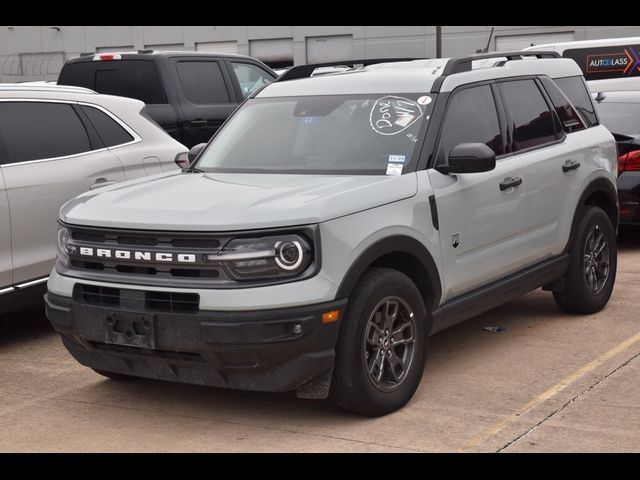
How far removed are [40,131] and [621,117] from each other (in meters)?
6.06

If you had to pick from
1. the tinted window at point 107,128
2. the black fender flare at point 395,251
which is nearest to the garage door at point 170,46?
the tinted window at point 107,128

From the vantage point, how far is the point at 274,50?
38.8 meters

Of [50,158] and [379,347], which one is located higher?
[50,158]

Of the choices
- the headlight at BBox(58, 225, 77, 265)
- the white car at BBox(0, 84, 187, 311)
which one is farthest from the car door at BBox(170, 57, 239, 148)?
the headlight at BBox(58, 225, 77, 265)

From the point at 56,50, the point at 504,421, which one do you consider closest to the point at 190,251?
the point at 504,421

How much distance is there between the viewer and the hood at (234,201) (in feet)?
16.3

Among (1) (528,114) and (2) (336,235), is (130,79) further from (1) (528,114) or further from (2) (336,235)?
(2) (336,235)

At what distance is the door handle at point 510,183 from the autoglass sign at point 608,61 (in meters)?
10.4

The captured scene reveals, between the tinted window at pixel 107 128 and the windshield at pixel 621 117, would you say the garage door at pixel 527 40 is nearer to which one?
the windshield at pixel 621 117

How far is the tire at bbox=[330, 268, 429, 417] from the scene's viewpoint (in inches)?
200

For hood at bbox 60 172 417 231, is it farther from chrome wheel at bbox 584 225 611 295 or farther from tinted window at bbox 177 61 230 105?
tinted window at bbox 177 61 230 105

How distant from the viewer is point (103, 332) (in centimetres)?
520

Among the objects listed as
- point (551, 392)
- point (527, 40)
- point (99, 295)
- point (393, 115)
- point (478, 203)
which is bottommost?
point (551, 392)

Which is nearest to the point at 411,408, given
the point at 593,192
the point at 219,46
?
the point at 593,192
